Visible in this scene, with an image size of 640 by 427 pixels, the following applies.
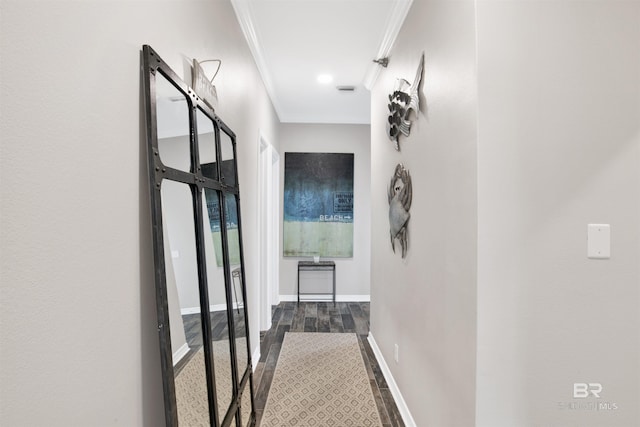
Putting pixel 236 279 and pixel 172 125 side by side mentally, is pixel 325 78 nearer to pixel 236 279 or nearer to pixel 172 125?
pixel 236 279

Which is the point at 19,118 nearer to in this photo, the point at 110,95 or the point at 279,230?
the point at 110,95

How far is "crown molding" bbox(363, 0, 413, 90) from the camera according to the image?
225cm

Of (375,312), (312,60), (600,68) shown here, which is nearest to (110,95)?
(600,68)

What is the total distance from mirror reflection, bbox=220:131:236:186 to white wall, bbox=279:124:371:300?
3.14 meters

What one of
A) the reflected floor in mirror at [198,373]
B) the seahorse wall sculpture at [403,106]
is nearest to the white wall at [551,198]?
the seahorse wall sculpture at [403,106]

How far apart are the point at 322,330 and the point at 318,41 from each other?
291cm

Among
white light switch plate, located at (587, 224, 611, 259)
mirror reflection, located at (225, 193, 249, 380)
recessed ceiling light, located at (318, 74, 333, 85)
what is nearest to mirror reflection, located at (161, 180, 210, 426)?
mirror reflection, located at (225, 193, 249, 380)

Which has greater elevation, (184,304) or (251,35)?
(251,35)

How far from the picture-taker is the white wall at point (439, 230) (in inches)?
53.4

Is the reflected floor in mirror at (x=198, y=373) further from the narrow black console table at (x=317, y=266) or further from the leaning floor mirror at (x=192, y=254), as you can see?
the narrow black console table at (x=317, y=266)

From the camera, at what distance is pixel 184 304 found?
1.28m

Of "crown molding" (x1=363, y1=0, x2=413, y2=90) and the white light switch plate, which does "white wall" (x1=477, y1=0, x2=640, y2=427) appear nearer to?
the white light switch plate

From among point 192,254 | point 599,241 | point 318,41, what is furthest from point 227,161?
point 599,241

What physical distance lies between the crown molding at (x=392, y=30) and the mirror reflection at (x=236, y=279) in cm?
161
